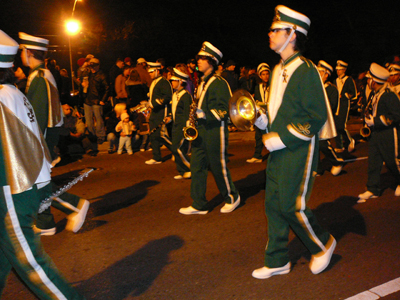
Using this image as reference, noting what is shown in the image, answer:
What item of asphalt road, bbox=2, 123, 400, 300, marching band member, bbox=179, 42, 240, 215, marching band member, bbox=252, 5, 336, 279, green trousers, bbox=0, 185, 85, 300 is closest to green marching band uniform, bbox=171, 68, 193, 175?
asphalt road, bbox=2, 123, 400, 300

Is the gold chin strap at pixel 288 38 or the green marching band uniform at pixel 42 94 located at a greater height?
the gold chin strap at pixel 288 38

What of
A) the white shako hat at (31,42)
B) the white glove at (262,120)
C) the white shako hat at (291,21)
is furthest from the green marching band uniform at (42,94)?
the white shako hat at (291,21)

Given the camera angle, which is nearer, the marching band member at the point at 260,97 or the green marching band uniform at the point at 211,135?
the green marching band uniform at the point at 211,135

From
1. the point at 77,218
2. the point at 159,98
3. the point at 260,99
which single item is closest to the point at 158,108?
the point at 159,98

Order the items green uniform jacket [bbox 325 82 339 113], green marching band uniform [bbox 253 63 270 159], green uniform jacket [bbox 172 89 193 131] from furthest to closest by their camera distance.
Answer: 1. green marching band uniform [bbox 253 63 270 159]
2. green uniform jacket [bbox 325 82 339 113]
3. green uniform jacket [bbox 172 89 193 131]

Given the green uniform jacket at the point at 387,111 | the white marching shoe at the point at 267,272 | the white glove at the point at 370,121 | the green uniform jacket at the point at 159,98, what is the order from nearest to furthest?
1. the white marching shoe at the point at 267,272
2. the green uniform jacket at the point at 387,111
3. the white glove at the point at 370,121
4. the green uniform jacket at the point at 159,98

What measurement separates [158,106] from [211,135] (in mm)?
3461

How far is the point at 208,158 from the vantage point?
18.6 ft

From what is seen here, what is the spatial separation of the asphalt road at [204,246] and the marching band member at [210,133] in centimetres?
30

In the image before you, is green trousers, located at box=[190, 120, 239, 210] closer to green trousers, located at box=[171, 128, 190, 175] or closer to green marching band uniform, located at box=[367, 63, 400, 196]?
green trousers, located at box=[171, 128, 190, 175]

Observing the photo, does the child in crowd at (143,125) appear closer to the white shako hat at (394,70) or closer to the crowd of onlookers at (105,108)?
the crowd of onlookers at (105,108)

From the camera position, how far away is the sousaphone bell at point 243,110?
3.72 metres

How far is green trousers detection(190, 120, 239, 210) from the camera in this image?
18.5 ft

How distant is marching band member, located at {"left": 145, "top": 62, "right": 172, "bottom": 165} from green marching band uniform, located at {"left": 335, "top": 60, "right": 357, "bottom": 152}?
346 centimetres
